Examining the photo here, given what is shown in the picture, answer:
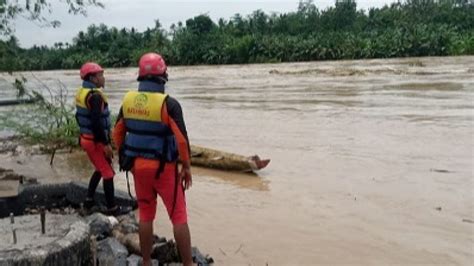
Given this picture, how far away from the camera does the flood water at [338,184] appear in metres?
6.23

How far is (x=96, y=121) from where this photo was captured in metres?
6.60

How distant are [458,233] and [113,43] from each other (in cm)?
6413

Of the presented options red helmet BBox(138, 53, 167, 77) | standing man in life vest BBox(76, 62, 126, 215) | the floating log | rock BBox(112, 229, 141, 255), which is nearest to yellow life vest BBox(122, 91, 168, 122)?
red helmet BBox(138, 53, 167, 77)

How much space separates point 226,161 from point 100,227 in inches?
174

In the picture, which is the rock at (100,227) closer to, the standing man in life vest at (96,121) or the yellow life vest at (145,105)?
the standing man in life vest at (96,121)

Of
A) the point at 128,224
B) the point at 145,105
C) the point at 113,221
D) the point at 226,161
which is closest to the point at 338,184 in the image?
the point at 226,161

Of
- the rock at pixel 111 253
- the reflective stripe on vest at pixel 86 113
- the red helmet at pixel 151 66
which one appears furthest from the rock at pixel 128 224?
the red helmet at pixel 151 66

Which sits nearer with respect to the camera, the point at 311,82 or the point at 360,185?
A: the point at 360,185

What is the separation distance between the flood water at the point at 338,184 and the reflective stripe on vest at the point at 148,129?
1.71 m

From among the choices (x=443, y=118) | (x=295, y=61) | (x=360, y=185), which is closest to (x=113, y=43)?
(x=295, y=61)

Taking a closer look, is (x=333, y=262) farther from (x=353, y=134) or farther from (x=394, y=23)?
(x=394, y=23)

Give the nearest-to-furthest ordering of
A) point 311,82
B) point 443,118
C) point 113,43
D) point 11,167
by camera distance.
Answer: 1. point 11,167
2. point 443,118
3. point 311,82
4. point 113,43

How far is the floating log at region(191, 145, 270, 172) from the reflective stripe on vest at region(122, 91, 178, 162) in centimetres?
497

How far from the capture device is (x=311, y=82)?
28406 millimetres
